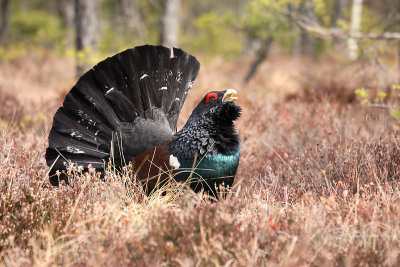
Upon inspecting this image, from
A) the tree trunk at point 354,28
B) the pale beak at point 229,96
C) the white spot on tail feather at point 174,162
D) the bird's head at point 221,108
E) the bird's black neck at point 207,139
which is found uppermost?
the tree trunk at point 354,28

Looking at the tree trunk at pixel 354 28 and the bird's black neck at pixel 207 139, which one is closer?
the bird's black neck at pixel 207 139

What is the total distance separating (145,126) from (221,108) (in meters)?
0.77

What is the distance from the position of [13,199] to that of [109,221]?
71cm

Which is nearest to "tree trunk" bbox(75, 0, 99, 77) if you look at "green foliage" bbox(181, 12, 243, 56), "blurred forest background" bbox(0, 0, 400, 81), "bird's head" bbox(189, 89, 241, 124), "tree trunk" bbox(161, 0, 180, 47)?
"blurred forest background" bbox(0, 0, 400, 81)

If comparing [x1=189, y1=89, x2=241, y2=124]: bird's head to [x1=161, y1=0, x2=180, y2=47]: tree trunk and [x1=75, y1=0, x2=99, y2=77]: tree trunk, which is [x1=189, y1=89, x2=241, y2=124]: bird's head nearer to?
[x1=161, y1=0, x2=180, y2=47]: tree trunk

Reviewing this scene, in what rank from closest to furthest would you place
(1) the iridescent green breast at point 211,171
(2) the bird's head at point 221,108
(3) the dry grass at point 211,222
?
(3) the dry grass at point 211,222, (1) the iridescent green breast at point 211,171, (2) the bird's head at point 221,108

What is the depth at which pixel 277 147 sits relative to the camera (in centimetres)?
437

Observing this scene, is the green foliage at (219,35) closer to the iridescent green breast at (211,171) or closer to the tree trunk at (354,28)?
the tree trunk at (354,28)

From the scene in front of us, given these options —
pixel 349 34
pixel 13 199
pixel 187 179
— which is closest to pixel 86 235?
pixel 13 199

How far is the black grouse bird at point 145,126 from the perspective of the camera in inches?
134

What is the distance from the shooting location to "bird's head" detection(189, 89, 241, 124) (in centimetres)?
342

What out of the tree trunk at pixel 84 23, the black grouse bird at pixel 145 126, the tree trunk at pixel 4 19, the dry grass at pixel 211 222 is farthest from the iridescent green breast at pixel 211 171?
the tree trunk at pixel 4 19

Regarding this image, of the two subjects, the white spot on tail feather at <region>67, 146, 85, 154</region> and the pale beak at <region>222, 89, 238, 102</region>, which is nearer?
the pale beak at <region>222, 89, 238, 102</region>

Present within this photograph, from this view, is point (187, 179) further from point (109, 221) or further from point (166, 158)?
point (109, 221)
